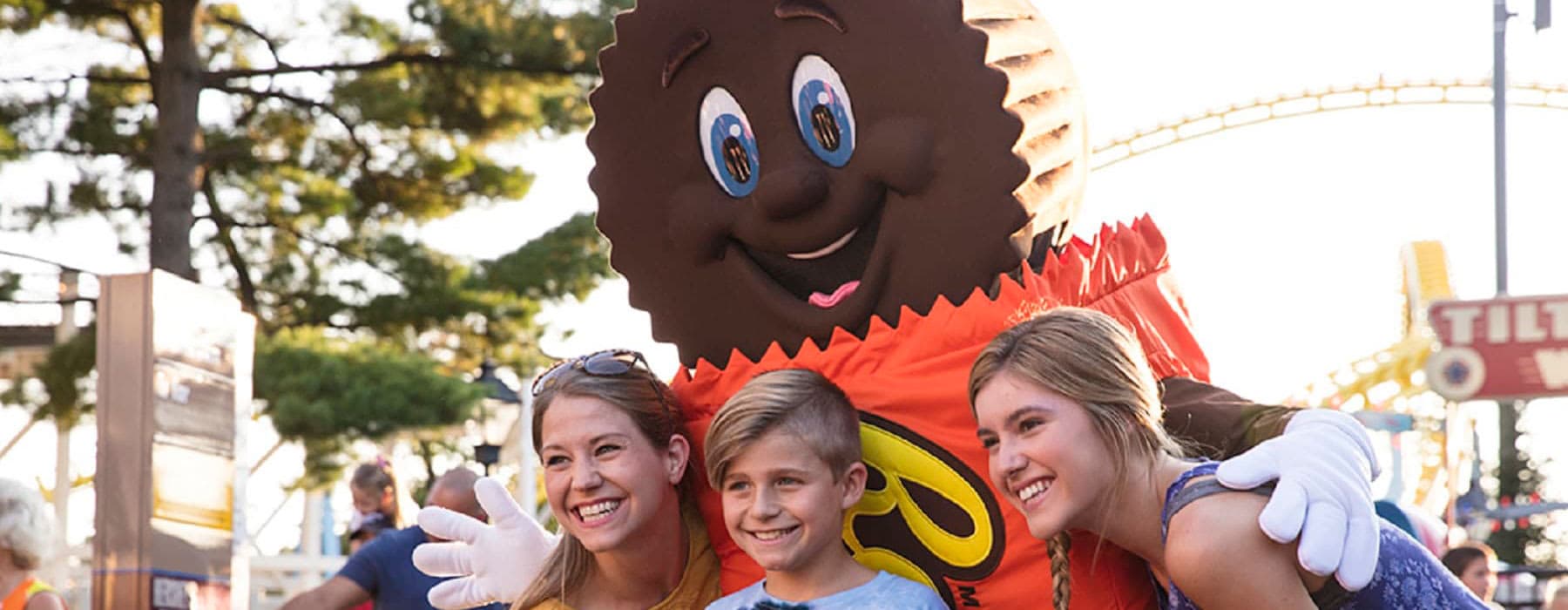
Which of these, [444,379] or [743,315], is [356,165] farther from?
[743,315]

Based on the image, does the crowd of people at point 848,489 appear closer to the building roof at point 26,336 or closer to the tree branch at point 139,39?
the building roof at point 26,336

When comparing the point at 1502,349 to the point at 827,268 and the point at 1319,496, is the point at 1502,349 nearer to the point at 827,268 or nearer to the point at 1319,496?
the point at 827,268

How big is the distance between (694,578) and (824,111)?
892mm

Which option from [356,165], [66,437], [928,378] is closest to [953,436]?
[928,378]

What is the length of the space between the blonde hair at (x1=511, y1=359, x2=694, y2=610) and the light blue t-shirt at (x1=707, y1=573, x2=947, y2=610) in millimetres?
361

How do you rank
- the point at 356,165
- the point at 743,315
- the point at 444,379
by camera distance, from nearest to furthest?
the point at 743,315
the point at 444,379
the point at 356,165

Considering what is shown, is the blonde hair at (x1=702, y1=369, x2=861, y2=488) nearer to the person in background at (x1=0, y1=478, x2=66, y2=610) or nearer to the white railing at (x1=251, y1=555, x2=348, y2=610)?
the person in background at (x1=0, y1=478, x2=66, y2=610)

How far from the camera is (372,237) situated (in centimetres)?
1351

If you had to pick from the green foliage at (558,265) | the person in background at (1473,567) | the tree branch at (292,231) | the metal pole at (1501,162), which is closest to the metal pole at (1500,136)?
the metal pole at (1501,162)

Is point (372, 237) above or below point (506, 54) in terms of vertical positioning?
below

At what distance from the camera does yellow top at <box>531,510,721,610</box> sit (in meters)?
3.28

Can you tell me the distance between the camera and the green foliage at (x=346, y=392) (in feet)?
39.2

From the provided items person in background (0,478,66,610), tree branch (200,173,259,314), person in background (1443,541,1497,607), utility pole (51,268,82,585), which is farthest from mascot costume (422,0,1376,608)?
tree branch (200,173,259,314)

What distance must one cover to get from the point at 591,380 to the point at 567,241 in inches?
384
